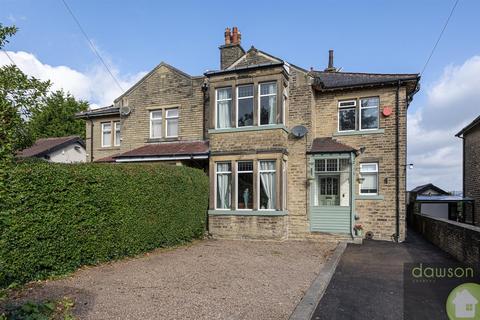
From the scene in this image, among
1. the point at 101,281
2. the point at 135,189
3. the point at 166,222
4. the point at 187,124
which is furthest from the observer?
the point at 187,124

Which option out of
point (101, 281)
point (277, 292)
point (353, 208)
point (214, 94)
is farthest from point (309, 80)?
point (101, 281)

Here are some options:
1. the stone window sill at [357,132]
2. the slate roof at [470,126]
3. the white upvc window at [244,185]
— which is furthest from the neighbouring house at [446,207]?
the white upvc window at [244,185]

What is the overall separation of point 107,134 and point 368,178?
1355 centimetres

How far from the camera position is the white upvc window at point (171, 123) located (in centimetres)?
1683

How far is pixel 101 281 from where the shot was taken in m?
7.29

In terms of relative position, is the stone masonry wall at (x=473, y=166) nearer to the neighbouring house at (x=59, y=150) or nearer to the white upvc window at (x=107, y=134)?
the white upvc window at (x=107, y=134)

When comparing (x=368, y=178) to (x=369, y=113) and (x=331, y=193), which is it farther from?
(x=369, y=113)

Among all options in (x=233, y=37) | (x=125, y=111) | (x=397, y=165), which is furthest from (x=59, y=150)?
(x=397, y=165)

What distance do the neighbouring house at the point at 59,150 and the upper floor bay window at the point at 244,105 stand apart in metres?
15.5

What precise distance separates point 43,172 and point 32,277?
209 centimetres

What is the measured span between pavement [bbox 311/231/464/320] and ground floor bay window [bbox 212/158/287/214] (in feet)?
10.9

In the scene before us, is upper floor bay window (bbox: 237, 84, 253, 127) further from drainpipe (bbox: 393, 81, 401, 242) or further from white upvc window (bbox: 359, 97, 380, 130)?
drainpipe (bbox: 393, 81, 401, 242)

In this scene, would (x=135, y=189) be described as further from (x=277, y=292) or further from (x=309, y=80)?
(x=309, y=80)

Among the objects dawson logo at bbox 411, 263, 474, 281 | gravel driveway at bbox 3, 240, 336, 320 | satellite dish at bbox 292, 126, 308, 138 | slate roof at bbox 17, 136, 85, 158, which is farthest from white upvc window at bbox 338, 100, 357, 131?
A: slate roof at bbox 17, 136, 85, 158
